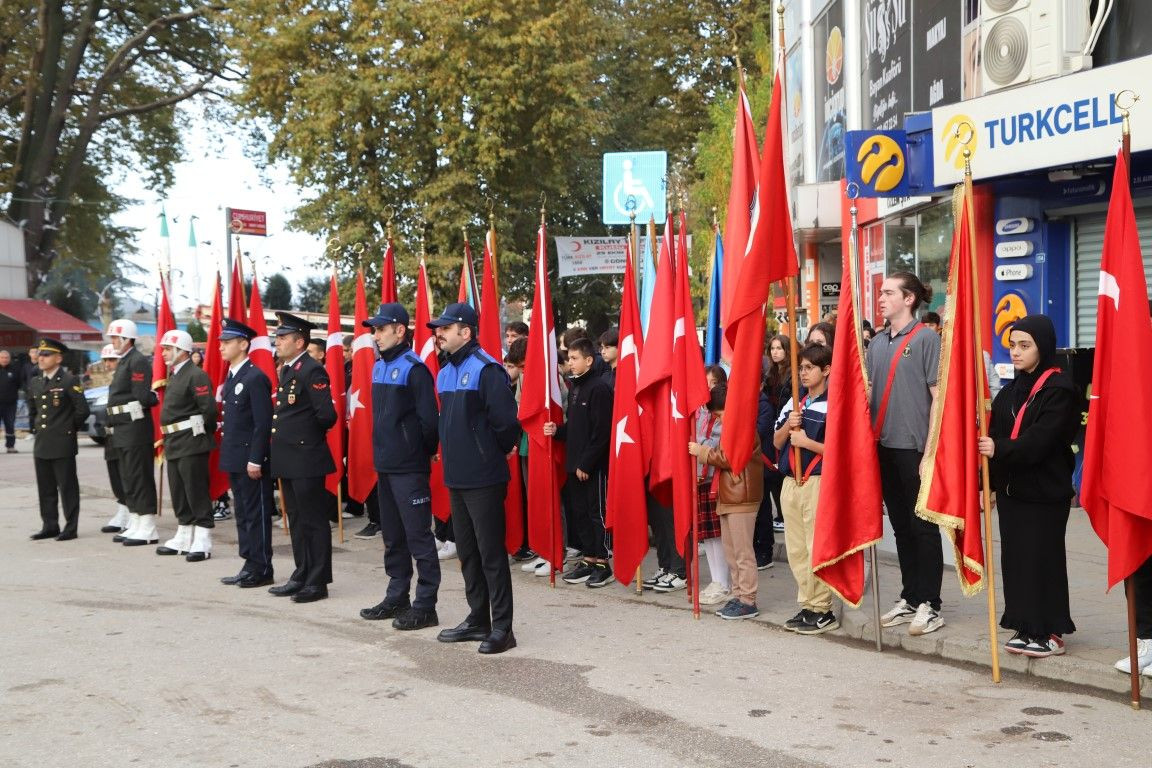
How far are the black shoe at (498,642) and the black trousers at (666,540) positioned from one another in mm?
2254

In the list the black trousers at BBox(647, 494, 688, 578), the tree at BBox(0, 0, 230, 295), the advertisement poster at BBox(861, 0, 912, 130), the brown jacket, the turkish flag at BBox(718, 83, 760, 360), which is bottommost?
the black trousers at BBox(647, 494, 688, 578)

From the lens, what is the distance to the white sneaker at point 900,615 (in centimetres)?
758

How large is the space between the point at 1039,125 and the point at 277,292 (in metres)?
56.7

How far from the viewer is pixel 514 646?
7363 millimetres

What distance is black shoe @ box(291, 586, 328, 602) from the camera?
29.3 ft

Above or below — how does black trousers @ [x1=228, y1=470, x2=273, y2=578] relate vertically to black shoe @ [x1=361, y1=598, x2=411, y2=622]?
above

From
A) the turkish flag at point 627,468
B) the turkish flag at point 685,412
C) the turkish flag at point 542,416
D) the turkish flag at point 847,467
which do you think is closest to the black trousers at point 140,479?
the turkish flag at point 542,416

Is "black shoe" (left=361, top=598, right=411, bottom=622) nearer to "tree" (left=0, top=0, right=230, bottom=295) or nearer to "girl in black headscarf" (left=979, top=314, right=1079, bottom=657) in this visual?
"girl in black headscarf" (left=979, top=314, right=1079, bottom=657)

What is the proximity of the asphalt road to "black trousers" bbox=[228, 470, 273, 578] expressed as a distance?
0.73 metres

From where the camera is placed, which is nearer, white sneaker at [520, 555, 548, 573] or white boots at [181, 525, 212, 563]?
white sneaker at [520, 555, 548, 573]

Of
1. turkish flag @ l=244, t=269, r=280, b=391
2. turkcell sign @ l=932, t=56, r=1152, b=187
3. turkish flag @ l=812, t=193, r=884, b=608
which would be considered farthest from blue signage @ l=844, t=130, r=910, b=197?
turkish flag @ l=812, t=193, r=884, b=608

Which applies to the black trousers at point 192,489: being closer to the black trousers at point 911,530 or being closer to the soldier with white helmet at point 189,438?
the soldier with white helmet at point 189,438

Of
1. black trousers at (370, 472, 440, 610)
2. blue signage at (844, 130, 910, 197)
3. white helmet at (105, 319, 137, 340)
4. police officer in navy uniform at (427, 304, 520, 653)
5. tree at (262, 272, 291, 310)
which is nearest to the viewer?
police officer in navy uniform at (427, 304, 520, 653)

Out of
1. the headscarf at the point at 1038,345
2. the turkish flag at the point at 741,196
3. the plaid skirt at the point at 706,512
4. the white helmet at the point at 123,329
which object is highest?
the turkish flag at the point at 741,196
